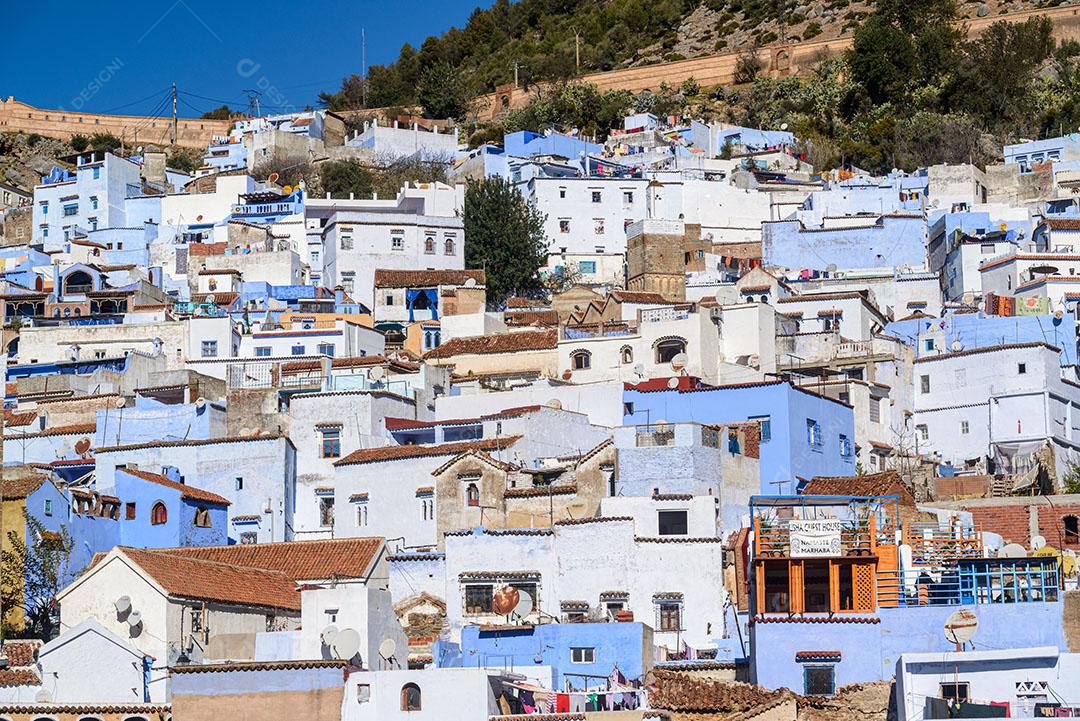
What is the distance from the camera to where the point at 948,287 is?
177ft

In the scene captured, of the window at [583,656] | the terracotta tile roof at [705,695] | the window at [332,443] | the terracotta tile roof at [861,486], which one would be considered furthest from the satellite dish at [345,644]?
the window at [332,443]

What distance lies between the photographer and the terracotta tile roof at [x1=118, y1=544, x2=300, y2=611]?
2816cm

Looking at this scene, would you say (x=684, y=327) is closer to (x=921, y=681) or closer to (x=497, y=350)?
(x=497, y=350)

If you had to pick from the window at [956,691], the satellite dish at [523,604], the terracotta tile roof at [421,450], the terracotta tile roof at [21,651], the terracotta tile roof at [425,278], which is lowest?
the window at [956,691]

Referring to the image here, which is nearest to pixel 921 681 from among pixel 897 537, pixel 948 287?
pixel 897 537

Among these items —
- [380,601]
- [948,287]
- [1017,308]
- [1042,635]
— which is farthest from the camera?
[948,287]

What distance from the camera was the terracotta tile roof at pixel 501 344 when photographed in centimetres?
4591

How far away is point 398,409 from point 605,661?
527 inches

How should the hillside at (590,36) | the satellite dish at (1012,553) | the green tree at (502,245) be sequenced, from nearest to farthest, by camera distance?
the satellite dish at (1012,553), the green tree at (502,245), the hillside at (590,36)

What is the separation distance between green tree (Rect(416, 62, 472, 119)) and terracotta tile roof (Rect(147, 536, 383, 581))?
2264 inches

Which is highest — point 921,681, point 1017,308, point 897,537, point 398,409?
point 1017,308

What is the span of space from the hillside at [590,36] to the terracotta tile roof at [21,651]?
2494 inches

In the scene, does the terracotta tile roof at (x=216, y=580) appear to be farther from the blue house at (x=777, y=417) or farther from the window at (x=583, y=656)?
the blue house at (x=777, y=417)

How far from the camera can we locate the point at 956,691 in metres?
23.3
